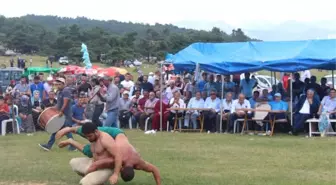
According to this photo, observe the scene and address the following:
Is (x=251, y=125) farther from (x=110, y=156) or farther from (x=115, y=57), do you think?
(x=115, y=57)

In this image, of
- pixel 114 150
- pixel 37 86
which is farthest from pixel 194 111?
pixel 114 150

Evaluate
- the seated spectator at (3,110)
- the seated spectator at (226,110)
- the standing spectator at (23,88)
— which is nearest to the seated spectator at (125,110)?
the standing spectator at (23,88)

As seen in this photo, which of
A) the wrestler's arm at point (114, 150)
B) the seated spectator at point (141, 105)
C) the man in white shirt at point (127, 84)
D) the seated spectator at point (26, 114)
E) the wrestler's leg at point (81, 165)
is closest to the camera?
the wrestler's arm at point (114, 150)

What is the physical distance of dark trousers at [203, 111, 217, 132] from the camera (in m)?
17.2

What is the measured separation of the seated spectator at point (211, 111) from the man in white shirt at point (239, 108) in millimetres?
620

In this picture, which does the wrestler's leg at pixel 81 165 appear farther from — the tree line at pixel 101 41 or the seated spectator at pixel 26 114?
the tree line at pixel 101 41

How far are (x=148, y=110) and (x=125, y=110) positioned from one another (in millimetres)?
943

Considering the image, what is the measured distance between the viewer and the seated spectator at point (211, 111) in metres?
17.2

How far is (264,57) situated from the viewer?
1711 cm

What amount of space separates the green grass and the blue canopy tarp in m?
2.13

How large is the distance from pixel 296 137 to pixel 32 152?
22.7 feet

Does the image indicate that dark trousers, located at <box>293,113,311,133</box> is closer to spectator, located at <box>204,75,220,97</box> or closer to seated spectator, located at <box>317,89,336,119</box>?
seated spectator, located at <box>317,89,336,119</box>

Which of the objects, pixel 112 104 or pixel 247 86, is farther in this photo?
pixel 247 86

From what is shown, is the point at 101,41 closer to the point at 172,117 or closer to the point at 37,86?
the point at 37,86
